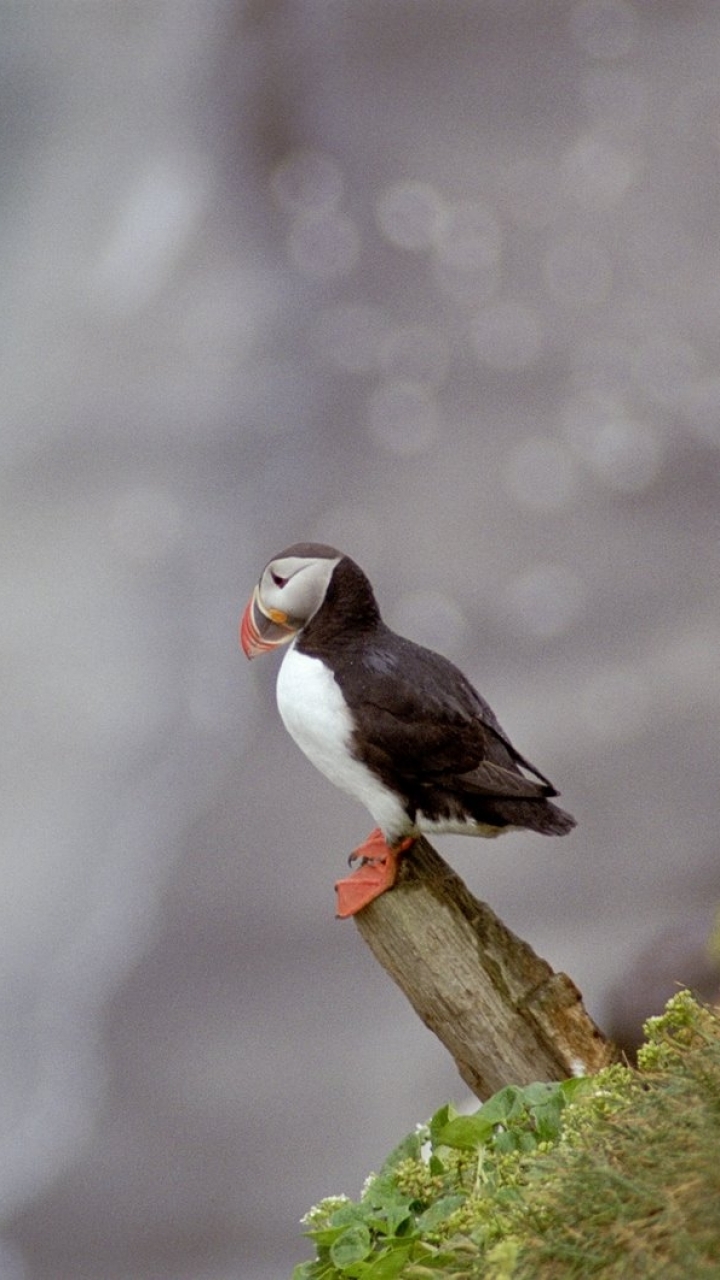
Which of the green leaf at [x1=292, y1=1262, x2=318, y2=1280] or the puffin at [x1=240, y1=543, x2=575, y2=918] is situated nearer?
the green leaf at [x1=292, y1=1262, x2=318, y2=1280]

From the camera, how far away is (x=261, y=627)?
3.46 metres

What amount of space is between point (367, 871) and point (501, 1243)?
3.98 feet

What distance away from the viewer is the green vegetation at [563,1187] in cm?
221

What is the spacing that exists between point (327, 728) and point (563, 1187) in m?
1.20

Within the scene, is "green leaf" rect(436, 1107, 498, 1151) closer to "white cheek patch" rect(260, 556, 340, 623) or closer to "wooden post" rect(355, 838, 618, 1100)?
"wooden post" rect(355, 838, 618, 1100)

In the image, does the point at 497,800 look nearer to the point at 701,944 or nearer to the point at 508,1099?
the point at 508,1099

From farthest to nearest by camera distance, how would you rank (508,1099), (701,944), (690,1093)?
(701,944) → (508,1099) → (690,1093)

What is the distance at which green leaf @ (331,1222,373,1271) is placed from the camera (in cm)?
279

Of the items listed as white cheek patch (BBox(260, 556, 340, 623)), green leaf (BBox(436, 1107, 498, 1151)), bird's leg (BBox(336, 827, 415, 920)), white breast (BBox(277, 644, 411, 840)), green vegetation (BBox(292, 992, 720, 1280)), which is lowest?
green vegetation (BBox(292, 992, 720, 1280))

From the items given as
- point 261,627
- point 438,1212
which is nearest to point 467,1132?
point 438,1212

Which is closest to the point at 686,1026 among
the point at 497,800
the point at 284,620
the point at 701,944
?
the point at 497,800

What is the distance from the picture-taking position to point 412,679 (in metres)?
3.35

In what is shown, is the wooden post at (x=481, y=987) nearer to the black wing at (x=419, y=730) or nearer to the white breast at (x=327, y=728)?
the white breast at (x=327, y=728)

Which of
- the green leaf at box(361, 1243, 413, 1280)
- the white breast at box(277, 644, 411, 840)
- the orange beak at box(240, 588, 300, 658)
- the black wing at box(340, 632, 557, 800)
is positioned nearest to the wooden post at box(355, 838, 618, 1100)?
the white breast at box(277, 644, 411, 840)
